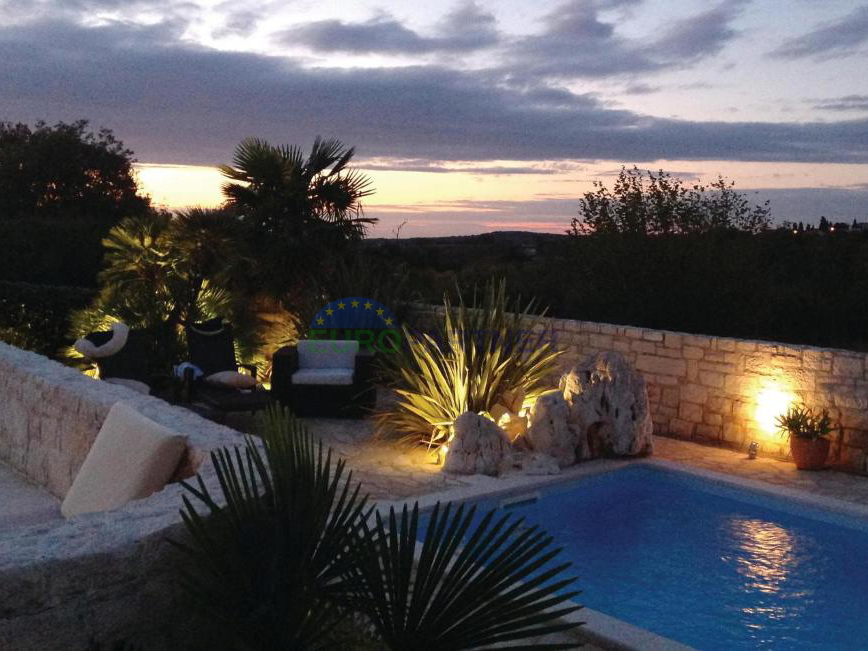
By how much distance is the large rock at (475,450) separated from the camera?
21.0 ft

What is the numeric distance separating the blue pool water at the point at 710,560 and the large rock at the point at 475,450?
0.48 meters

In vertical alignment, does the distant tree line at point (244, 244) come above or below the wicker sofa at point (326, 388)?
above

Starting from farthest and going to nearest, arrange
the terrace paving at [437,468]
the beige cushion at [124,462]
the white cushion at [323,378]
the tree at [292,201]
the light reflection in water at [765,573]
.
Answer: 1. the tree at [292,201]
2. the white cushion at [323,378]
3. the terrace paving at [437,468]
4. the light reflection in water at [765,573]
5. the beige cushion at [124,462]

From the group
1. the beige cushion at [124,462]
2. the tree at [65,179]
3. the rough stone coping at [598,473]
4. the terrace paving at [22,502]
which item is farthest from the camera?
the tree at [65,179]

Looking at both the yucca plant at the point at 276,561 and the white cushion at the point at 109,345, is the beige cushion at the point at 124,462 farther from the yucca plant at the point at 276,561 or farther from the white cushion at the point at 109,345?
the white cushion at the point at 109,345

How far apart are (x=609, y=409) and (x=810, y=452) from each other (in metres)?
1.67

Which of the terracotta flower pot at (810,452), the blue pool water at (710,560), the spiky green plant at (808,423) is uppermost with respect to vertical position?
the spiky green plant at (808,423)

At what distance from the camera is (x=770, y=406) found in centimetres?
722

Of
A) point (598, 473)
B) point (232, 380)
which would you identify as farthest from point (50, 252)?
point (598, 473)

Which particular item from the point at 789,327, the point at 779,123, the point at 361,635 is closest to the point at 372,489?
the point at 361,635

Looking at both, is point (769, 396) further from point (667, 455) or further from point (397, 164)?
point (397, 164)

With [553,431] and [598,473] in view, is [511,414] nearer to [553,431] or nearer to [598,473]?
[553,431]

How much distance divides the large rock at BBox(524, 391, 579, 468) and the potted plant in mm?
1840

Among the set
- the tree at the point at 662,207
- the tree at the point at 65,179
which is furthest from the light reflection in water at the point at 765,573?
the tree at the point at 65,179
